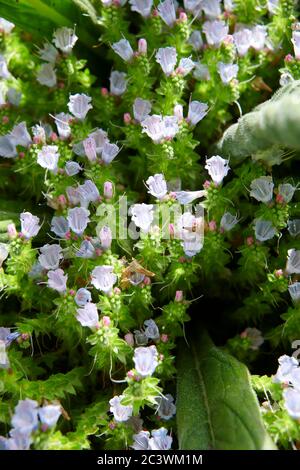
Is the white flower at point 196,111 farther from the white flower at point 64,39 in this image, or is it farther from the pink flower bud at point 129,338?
the pink flower bud at point 129,338

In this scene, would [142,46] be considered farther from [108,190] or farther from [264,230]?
[264,230]

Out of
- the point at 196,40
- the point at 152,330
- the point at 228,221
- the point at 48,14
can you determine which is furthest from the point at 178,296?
the point at 48,14

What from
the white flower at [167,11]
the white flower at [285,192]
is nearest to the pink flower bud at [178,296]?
the white flower at [285,192]

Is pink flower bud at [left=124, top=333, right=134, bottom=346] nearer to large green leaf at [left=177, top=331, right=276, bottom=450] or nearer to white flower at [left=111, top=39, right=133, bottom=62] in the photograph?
large green leaf at [left=177, top=331, right=276, bottom=450]

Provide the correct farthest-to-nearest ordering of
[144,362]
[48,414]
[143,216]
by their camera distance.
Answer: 1. [143,216]
2. [144,362]
3. [48,414]

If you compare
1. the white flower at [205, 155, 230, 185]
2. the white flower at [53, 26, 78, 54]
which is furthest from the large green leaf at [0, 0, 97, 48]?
the white flower at [205, 155, 230, 185]
